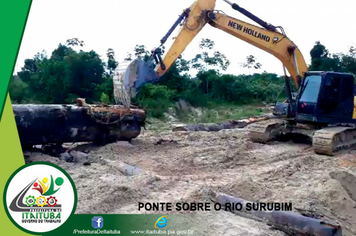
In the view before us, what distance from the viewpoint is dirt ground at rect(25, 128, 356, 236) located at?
487cm

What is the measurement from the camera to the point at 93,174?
617 centimetres

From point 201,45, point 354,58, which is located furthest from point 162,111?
point 354,58

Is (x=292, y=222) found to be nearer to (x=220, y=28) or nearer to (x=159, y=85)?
(x=220, y=28)

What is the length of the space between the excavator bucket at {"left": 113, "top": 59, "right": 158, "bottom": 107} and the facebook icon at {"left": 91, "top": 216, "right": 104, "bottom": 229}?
4.39 m

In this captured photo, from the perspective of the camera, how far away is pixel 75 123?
7730mm

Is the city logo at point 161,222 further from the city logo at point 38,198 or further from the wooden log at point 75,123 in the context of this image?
the wooden log at point 75,123

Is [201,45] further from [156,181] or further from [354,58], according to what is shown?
[156,181]

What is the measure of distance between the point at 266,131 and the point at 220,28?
2931 mm

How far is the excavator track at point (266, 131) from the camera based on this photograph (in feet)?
30.8

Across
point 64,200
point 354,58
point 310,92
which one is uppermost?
point 354,58

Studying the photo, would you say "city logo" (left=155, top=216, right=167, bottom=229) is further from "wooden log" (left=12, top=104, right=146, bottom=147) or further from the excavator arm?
the excavator arm

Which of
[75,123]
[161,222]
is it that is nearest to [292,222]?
[161,222]

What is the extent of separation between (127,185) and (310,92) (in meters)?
5.38

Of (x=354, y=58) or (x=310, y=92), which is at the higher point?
(x=354, y=58)
